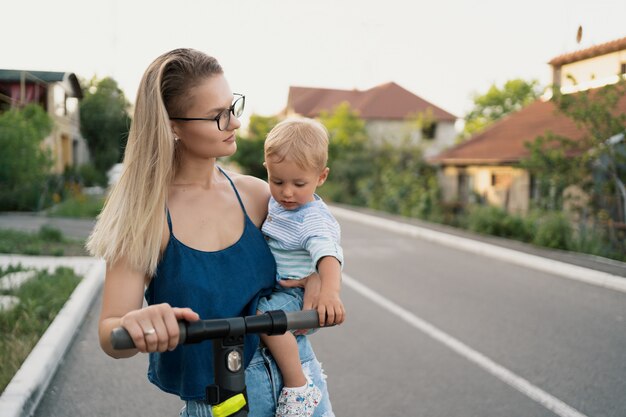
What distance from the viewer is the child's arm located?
6.29 feet

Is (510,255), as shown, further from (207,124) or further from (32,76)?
(32,76)

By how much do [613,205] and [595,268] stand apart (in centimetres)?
534

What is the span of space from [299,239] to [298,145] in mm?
310

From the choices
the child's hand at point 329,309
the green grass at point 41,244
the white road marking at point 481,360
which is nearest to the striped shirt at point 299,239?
the child's hand at point 329,309

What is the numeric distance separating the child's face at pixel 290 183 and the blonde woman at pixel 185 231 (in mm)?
128

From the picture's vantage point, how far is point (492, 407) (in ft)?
16.9

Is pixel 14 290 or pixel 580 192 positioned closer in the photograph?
pixel 14 290

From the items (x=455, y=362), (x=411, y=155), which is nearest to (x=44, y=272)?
(x=455, y=362)

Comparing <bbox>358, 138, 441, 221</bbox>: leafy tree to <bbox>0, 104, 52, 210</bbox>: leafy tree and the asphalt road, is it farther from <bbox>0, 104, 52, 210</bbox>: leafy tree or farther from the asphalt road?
the asphalt road

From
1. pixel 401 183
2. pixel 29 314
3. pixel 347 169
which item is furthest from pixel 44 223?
pixel 347 169

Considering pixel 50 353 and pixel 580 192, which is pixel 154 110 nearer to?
pixel 50 353

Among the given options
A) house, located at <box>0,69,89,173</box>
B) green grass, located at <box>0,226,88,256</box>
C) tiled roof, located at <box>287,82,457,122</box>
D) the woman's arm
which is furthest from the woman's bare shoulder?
tiled roof, located at <box>287,82,457,122</box>

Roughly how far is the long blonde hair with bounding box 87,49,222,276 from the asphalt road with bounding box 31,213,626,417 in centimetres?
340

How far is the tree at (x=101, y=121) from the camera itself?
94.3ft
